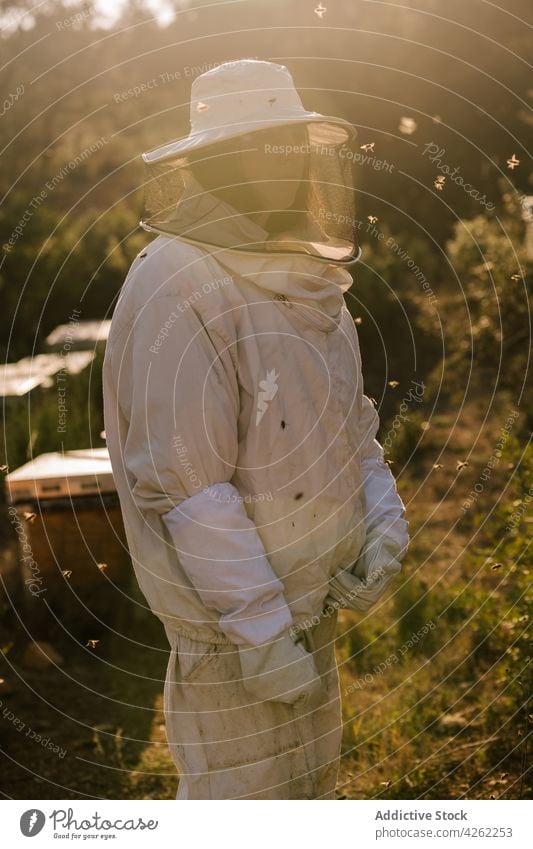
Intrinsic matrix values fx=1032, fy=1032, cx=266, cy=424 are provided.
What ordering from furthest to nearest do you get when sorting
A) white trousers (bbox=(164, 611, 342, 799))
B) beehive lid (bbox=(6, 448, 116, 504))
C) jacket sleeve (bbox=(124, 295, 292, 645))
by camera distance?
1. beehive lid (bbox=(6, 448, 116, 504))
2. white trousers (bbox=(164, 611, 342, 799))
3. jacket sleeve (bbox=(124, 295, 292, 645))

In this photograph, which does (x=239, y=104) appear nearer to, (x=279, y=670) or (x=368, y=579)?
(x=368, y=579)

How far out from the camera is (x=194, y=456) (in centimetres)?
269

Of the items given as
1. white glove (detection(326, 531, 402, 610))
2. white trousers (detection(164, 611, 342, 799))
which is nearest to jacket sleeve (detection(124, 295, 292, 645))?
white trousers (detection(164, 611, 342, 799))

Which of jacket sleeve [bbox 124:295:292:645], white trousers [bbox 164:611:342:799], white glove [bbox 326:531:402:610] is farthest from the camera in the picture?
white glove [bbox 326:531:402:610]

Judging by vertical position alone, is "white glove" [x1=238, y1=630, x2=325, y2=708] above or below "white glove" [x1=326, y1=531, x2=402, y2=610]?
below

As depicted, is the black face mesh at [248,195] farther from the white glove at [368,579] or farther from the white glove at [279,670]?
the white glove at [279,670]

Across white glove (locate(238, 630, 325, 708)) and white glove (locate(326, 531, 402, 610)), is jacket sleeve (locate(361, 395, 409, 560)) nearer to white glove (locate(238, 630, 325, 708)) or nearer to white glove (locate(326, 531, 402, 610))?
white glove (locate(326, 531, 402, 610))

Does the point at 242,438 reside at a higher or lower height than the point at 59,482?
lower

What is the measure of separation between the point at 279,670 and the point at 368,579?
46 centimetres

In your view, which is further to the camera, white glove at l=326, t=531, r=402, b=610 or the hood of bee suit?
white glove at l=326, t=531, r=402, b=610

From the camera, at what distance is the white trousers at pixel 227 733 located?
290 centimetres

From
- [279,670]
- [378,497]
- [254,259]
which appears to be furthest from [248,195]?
[279,670]

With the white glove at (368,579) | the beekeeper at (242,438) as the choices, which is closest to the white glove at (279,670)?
the beekeeper at (242,438)

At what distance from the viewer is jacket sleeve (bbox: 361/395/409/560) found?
10.5ft
